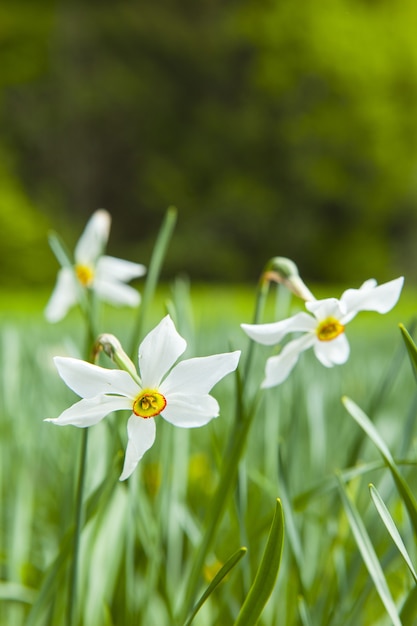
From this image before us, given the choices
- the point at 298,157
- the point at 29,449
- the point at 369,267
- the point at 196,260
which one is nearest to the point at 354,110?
the point at 298,157

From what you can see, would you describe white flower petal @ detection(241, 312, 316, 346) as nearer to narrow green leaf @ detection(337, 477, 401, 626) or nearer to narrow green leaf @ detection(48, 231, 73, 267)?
narrow green leaf @ detection(337, 477, 401, 626)

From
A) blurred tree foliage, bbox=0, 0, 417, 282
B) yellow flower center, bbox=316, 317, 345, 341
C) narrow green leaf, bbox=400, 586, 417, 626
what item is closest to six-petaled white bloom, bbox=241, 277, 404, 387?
yellow flower center, bbox=316, 317, 345, 341

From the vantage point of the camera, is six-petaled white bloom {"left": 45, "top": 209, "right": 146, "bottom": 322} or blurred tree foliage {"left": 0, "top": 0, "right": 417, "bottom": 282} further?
blurred tree foliage {"left": 0, "top": 0, "right": 417, "bottom": 282}

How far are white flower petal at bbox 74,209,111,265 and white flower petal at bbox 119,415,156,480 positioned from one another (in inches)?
11.0

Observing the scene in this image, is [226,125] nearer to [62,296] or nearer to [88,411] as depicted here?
[62,296]

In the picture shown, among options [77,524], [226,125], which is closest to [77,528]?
[77,524]

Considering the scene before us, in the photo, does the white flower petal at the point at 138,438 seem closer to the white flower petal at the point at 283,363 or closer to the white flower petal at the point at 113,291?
the white flower petal at the point at 283,363

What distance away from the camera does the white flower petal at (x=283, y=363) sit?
1.37 feet

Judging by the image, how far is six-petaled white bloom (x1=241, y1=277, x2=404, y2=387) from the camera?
1.24 feet

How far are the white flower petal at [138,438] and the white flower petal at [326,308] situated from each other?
0.32ft

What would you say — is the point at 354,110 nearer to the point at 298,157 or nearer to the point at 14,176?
the point at 298,157

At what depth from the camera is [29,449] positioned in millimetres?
930

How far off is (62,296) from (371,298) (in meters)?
0.35

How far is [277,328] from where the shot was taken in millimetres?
400
